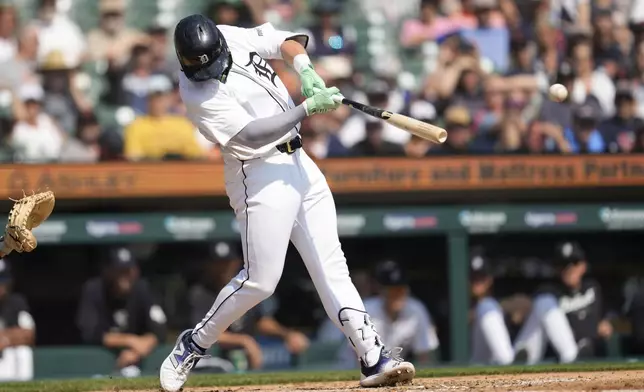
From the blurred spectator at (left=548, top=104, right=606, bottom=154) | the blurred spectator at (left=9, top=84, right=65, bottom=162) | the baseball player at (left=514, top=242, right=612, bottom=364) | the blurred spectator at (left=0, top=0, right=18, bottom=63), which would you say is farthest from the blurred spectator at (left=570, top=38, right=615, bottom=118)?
the blurred spectator at (left=0, top=0, right=18, bottom=63)

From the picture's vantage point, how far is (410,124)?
18.8ft

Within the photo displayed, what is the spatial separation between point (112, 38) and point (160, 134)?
55.3 inches

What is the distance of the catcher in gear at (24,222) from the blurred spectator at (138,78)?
190 inches

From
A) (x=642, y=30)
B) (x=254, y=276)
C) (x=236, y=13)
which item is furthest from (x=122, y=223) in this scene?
(x=642, y=30)

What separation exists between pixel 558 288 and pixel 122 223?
3817mm

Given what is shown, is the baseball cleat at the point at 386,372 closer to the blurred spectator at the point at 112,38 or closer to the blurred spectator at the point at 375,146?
the blurred spectator at the point at 375,146

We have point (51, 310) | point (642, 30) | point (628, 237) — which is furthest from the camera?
point (642, 30)

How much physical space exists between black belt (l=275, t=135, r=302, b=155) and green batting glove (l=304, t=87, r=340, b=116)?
24 cm

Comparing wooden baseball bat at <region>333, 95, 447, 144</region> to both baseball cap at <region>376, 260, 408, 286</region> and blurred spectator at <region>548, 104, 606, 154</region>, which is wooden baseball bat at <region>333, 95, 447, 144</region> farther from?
blurred spectator at <region>548, 104, 606, 154</region>

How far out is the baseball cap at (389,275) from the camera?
9641mm

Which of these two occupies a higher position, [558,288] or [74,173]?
[74,173]

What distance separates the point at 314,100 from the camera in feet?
18.2

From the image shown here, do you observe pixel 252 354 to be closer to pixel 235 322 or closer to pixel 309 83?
pixel 235 322

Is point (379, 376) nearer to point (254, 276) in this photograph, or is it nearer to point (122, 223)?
point (254, 276)
